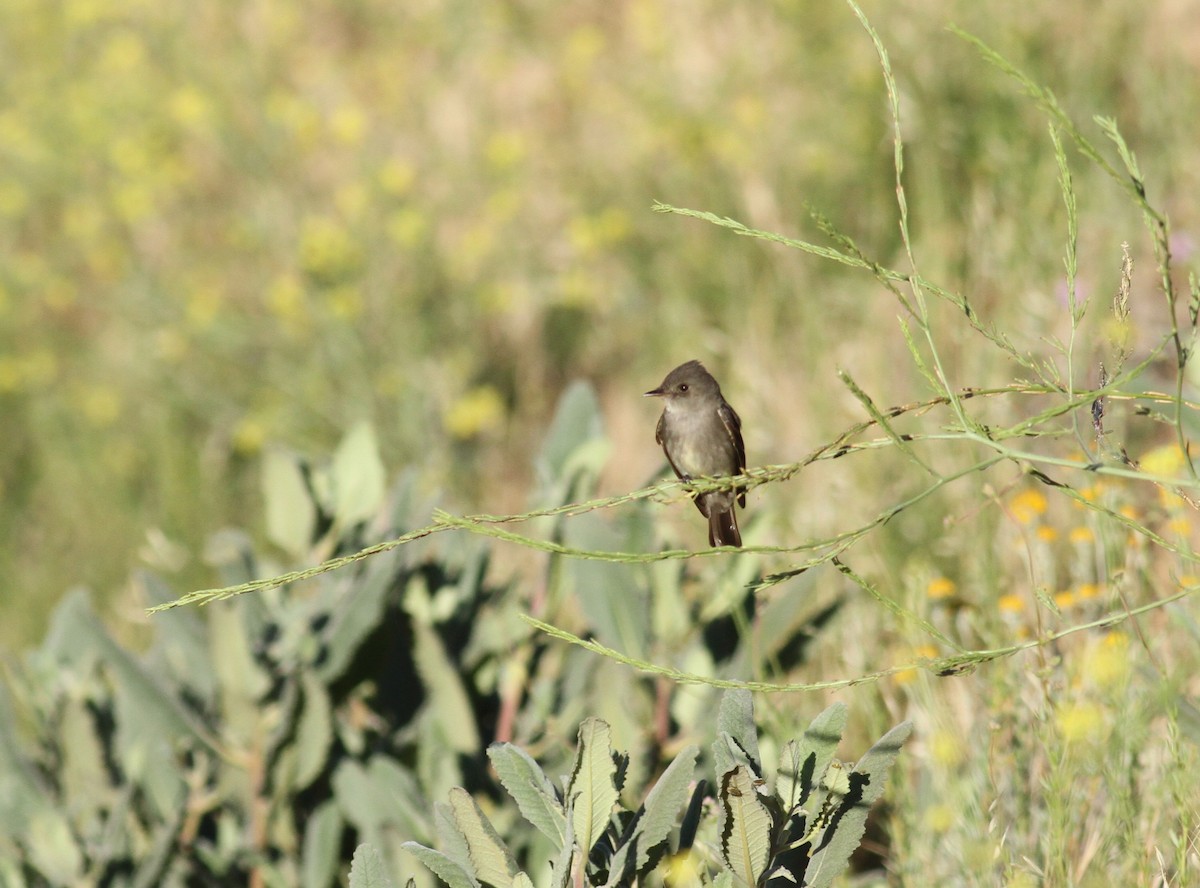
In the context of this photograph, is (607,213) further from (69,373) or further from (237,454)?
(69,373)

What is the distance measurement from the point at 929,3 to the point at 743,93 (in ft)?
3.45

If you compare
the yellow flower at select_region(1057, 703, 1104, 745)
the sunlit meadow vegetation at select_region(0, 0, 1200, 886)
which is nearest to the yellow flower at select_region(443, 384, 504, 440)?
the sunlit meadow vegetation at select_region(0, 0, 1200, 886)

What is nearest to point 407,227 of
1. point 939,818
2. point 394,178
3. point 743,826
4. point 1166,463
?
point 394,178

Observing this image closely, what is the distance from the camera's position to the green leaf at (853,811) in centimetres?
163

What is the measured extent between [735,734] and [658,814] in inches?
5.2

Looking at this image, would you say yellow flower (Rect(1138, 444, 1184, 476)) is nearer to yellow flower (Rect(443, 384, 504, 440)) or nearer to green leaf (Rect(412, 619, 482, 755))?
green leaf (Rect(412, 619, 482, 755))

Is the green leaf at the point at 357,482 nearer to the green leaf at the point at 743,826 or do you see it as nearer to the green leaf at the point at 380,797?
the green leaf at the point at 380,797

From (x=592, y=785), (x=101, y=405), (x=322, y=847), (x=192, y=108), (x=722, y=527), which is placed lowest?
(x=322, y=847)

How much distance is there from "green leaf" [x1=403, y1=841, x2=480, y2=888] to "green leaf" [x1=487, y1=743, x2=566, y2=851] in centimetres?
11

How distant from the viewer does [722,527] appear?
229cm

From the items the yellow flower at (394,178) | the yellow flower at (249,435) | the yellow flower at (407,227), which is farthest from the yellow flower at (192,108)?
the yellow flower at (249,435)

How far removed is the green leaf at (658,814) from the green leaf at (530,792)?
3.0 inches

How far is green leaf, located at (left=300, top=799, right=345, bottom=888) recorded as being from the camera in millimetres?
2588

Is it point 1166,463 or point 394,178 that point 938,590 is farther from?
point 394,178
